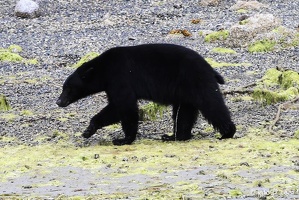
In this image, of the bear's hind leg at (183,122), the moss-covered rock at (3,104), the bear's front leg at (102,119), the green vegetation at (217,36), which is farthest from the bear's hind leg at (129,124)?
the green vegetation at (217,36)

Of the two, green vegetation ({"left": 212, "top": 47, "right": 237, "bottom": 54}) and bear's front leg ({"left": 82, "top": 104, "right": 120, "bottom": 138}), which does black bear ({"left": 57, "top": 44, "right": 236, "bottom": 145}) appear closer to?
bear's front leg ({"left": 82, "top": 104, "right": 120, "bottom": 138})

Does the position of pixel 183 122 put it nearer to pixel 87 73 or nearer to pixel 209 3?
pixel 87 73

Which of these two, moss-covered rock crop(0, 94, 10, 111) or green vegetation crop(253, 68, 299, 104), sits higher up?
green vegetation crop(253, 68, 299, 104)

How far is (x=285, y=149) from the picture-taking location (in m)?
10.3

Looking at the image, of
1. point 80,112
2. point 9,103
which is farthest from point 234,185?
point 9,103

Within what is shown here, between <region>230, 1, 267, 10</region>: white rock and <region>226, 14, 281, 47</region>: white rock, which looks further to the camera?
<region>230, 1, 267, 10</region>: white rock

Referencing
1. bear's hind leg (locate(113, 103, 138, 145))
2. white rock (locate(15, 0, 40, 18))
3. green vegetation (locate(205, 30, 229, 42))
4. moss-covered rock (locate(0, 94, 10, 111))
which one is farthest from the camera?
white rock (locate(15, 0, 40, 18))

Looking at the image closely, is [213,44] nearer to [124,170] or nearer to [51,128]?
[51,128]

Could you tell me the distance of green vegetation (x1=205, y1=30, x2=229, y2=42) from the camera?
20728mm

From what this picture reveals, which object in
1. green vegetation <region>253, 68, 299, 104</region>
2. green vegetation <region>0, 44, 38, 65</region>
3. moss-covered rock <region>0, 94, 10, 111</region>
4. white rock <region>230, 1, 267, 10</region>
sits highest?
white rock <region>230, 1, 267, 10</region>

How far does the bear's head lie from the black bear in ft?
0.41

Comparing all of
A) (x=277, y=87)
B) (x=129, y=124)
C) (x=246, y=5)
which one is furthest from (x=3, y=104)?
(x=246, y=5)

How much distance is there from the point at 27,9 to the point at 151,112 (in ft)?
46.1

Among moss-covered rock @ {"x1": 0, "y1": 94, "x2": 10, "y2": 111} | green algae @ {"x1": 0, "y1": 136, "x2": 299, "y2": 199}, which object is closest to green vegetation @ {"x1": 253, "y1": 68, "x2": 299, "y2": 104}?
green algae @ {"x1": 0, "y1": 136, "x2": 299, "y2": 199}
